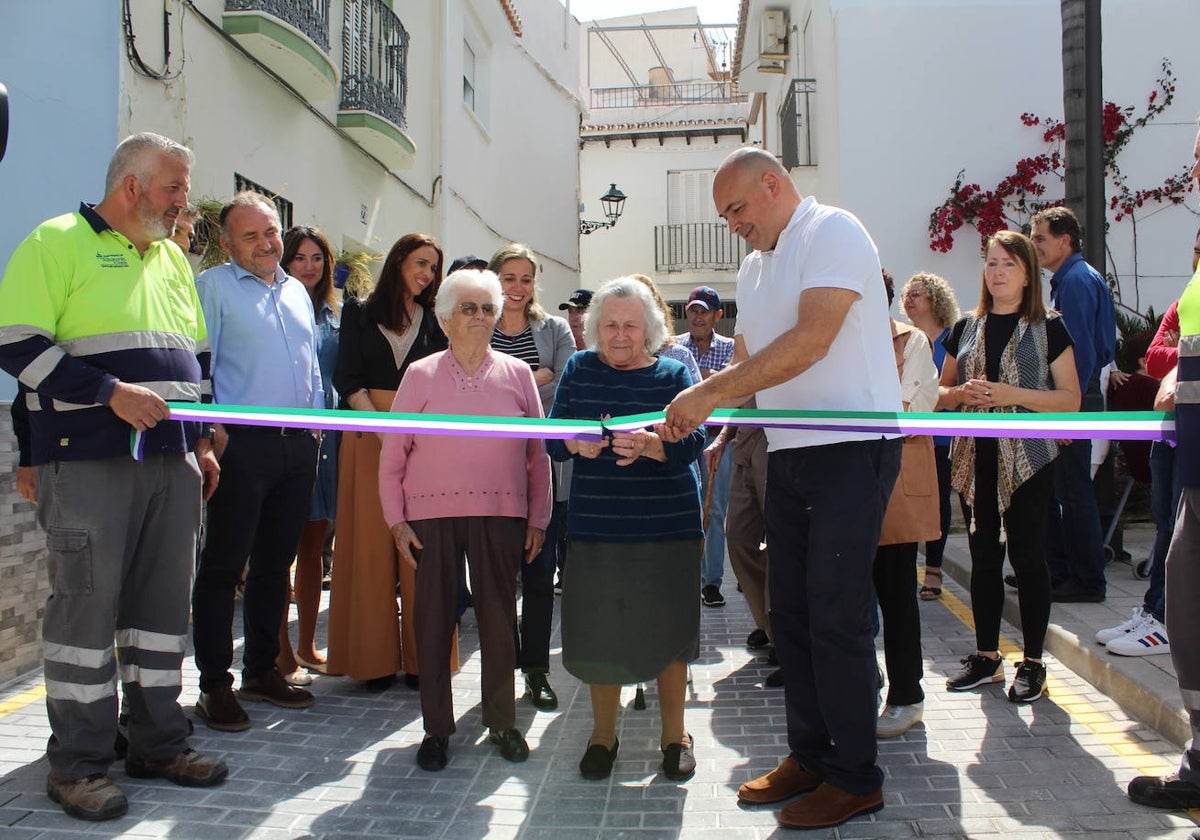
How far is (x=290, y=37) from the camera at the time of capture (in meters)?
8.33

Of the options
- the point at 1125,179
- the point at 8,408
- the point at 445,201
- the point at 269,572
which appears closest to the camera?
the point at 269,572

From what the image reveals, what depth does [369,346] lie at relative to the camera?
4.74m

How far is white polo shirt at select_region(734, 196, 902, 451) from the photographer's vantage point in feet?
10.3

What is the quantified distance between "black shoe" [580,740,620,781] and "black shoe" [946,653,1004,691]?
5.76 feet

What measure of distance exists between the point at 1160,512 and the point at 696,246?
69.6 feet

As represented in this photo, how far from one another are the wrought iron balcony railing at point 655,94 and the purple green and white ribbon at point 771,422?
25.7 metres

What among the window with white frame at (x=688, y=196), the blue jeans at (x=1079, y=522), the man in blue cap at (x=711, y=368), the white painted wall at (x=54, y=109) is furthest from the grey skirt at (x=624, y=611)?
the window with white frame at (x=688, y=196)

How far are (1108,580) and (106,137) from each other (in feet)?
22.7

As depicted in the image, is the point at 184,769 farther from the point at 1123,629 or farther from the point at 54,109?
the point at 54,109

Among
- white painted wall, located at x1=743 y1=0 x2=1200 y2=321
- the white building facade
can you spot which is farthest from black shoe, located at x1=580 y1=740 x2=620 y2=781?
white painted wall, located at x1=743 y1=0 x2=1200 y2=321

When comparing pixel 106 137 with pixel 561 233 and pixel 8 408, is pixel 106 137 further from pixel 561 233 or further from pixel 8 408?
pixel 561 233

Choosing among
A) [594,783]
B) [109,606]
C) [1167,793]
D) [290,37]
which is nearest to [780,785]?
[594,783]

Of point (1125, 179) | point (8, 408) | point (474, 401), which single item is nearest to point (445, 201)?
point (1125, 179)

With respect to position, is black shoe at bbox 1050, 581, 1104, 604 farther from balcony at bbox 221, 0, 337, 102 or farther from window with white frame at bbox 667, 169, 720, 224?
window with white frame at bbox 667, 169, 720, 224
